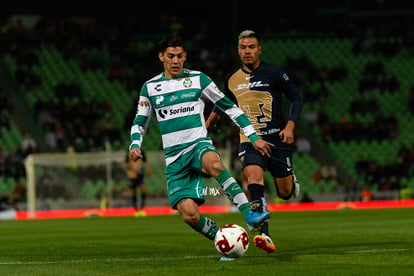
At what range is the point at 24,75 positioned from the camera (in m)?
32.5

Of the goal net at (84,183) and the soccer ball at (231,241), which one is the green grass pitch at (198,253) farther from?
the goal net at (84,183)

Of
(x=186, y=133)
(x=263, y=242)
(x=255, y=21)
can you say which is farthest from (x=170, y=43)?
(x=255, y=21)

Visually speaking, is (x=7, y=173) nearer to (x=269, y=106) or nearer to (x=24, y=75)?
(x=24, y=75)

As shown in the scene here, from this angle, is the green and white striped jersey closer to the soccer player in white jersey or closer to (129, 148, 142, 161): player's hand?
the soccer player in white jersey

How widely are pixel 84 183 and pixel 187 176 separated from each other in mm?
18963

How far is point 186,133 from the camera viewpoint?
9469mm

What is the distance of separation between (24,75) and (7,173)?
529cm

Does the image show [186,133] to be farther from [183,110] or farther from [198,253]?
[198,253]

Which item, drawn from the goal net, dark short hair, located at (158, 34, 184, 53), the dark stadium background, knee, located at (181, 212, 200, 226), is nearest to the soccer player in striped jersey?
dark short hair, located at (158, 34, 184, 53)

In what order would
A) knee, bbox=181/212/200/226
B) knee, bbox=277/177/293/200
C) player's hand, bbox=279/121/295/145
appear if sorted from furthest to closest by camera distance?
knee, bbox=277/177/293/200 → player's hand, bbox=279/121/295/145 → knee, bbox=181/212/200/226

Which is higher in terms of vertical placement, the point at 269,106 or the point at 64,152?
the point at 269,106

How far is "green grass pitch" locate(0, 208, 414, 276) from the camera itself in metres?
8.53

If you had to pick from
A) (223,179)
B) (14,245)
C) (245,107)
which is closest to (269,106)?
(245,107)

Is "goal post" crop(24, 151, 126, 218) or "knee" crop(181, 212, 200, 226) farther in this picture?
"goal post" crop(24, 151, 126, 218)
